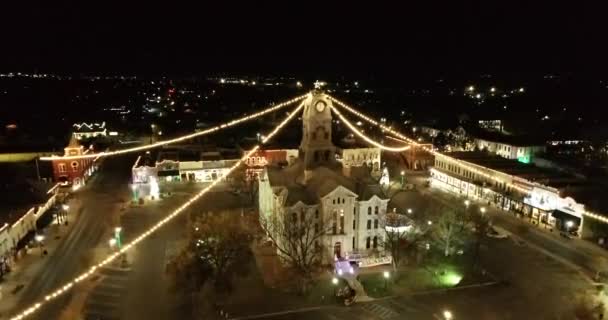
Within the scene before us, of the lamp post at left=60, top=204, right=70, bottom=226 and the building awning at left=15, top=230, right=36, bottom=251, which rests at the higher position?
the lamp post at left=60, top=204, right=70, bottom=226

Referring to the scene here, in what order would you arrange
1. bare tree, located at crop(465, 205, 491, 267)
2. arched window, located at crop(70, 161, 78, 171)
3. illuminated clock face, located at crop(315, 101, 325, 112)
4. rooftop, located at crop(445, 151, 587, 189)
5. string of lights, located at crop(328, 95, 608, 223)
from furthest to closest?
1. arched window, located at crop(70, 161, 78, 171)
2. rooftop, located at crop(445, 151, 587, 189)
3. illuminated clock face, located at crop(315, 101, 325, 112)
4. string of lights, located at crop(328, 95, 608, 223)
5. bare tree, located at crop(465, 205, 491, 267)

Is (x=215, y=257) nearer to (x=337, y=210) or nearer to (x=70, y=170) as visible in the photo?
(x=337, y=210)

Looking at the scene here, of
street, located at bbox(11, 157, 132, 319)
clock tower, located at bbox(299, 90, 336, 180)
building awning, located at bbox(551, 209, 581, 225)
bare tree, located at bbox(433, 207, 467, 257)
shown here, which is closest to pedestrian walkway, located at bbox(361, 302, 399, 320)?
bare tree, located at bbox(433, 207, 467, 257)

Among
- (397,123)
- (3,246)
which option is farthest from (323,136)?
(397,123)

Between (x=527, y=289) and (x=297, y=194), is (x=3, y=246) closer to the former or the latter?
(x=297, y=194)

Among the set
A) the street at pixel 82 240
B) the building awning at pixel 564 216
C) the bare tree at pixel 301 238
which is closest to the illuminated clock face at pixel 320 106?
the bare tree at pixel 301 238

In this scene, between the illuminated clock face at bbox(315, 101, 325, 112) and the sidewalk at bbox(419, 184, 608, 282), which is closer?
the sidewalk at bbox(419, 184, 608, 282)

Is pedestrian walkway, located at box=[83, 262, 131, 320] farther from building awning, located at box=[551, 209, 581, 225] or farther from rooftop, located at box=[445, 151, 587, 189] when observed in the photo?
rooftop, located at box=[445, 151, 587, 189]
